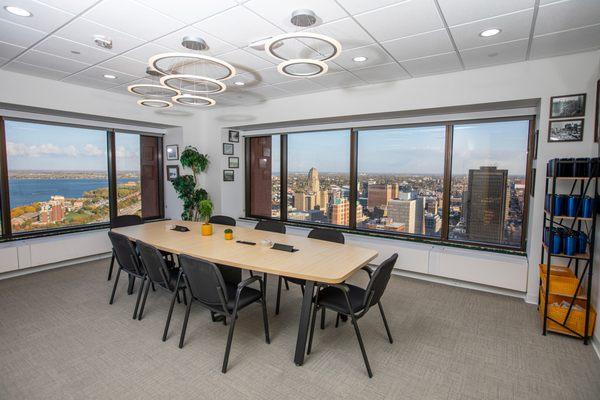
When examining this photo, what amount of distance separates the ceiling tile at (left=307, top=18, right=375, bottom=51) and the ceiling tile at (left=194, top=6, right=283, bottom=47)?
1.40 feet

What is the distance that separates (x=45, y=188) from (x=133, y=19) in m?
4.03

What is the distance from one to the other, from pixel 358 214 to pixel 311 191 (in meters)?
1.06

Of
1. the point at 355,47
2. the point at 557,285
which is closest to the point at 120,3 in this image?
the point at 355,47

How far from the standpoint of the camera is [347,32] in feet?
9.55

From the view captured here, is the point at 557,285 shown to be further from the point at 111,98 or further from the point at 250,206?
the point at 111,98

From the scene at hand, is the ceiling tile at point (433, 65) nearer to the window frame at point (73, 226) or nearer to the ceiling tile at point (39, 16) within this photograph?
the ceiling tile at point (39, 16)

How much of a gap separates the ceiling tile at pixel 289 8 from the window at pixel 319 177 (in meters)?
3.02

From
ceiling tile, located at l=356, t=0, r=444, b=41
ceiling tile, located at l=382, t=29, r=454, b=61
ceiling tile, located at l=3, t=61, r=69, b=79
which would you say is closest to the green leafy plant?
ceiling tile, located at l=3, t=61, r=69, b=79

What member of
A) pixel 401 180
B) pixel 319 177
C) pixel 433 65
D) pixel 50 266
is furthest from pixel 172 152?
pixel 433 65

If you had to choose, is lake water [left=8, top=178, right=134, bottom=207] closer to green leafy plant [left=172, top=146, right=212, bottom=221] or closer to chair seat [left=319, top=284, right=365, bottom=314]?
green leafy plant [left=172, top=146, right=212, bottom=221]

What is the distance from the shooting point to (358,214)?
18.3 feet

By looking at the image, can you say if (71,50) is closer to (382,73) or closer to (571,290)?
(382,73)

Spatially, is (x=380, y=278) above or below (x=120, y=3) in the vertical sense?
below

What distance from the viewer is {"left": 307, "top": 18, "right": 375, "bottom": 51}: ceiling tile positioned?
2758mm
